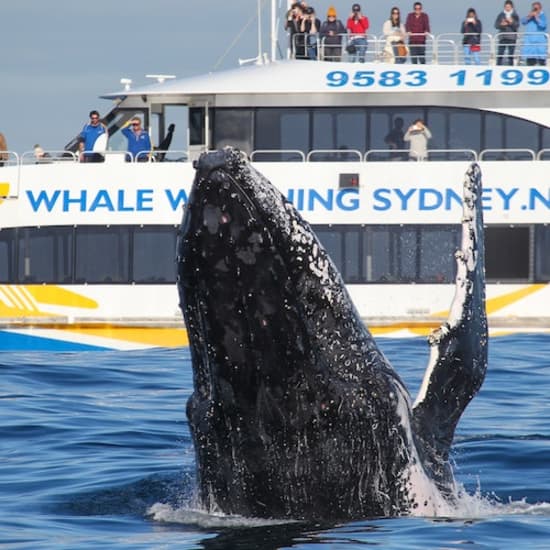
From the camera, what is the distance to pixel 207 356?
21.1 ft

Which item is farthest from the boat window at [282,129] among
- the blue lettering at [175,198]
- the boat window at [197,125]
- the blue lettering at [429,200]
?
the blue lettering at [429,200]

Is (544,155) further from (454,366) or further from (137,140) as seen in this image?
(454,366)

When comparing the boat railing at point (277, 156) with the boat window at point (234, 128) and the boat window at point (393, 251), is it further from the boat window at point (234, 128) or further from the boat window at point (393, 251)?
the boat window at point (393, 251)

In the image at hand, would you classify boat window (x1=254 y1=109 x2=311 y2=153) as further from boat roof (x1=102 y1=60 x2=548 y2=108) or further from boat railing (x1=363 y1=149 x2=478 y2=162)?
boat railing (x1=363 y1=149 x2=478 y2=162)

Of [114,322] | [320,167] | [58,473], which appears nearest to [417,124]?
[320,167]

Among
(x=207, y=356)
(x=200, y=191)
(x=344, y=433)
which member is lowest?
(x=344, y=433)

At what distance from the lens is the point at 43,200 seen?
27.3 metres

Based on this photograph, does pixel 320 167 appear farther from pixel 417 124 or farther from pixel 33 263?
pixel 33 263

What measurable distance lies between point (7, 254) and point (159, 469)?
18.1 metres

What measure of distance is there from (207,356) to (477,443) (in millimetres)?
5445

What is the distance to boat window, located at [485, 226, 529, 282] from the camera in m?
27.0

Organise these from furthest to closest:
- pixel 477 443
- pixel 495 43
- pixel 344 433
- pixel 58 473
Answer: pixel 495 43, pixel 477 443, pixel 58 473, pixel 344 433

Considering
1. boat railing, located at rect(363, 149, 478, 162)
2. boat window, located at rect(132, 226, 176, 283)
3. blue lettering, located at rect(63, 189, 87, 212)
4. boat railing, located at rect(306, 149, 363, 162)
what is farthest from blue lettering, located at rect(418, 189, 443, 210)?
blue lettering, located at rect(63, 189, 87, 212)

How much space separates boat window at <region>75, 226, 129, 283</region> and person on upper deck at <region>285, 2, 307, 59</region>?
6.48 metres
